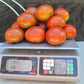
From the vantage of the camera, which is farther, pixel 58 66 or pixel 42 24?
pixel 42 24

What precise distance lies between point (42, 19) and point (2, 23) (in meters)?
1.06

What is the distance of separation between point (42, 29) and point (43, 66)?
219mm

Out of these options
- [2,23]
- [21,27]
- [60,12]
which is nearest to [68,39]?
[60,12]

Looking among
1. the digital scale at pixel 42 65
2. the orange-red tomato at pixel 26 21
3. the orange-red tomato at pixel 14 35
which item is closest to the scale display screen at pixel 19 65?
the digital scale at pixel 42 65

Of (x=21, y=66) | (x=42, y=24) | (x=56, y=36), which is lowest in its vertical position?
(x=21, y=66)

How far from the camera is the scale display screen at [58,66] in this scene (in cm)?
69

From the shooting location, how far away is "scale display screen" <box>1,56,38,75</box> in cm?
71

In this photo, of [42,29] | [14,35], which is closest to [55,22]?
[42,29]

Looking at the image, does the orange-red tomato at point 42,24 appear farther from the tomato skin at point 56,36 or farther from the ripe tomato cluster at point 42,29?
the tomato skin at point 56,36

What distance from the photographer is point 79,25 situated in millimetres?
1729

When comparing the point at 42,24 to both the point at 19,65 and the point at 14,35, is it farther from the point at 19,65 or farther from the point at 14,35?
the point at 19,65

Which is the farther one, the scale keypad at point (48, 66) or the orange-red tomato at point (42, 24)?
the orange-red tomato at point (42, 24)

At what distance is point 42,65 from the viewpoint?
0.71 metres

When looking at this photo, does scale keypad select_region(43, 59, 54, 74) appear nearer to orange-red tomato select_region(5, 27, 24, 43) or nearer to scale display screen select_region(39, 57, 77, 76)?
scale display screen select_region(39, 57, 77, 76)
